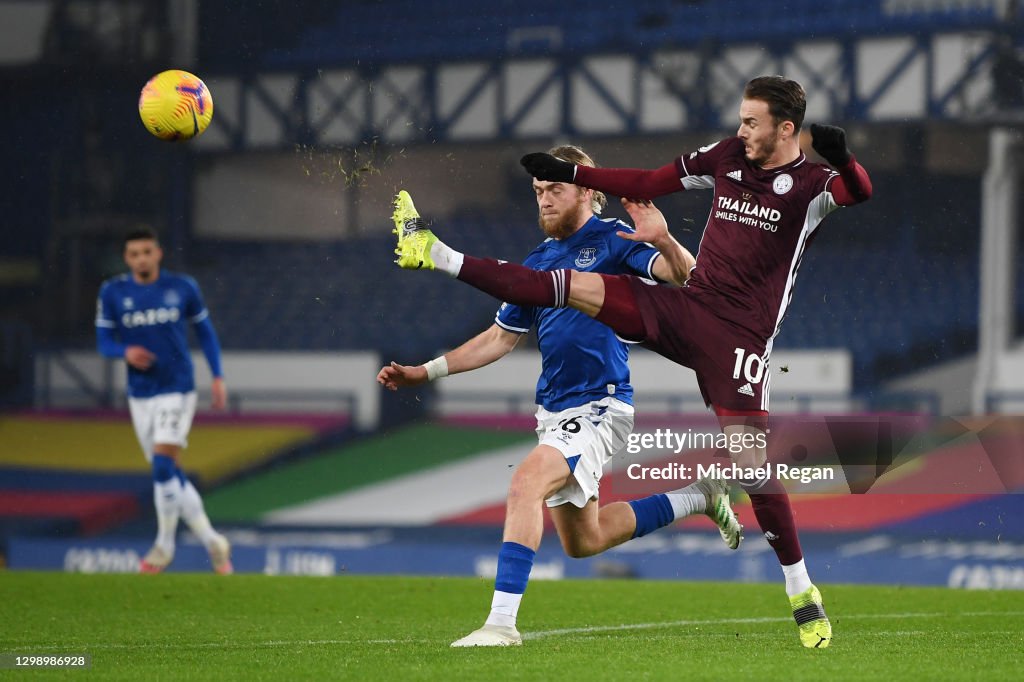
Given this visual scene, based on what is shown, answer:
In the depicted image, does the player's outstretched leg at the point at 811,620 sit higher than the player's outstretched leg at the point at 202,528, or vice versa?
the player's outstretched leg at the point at 811,620

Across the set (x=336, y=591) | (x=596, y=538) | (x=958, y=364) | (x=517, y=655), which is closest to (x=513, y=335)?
(x=596, y=538)

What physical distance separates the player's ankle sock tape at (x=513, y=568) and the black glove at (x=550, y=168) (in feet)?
4.69

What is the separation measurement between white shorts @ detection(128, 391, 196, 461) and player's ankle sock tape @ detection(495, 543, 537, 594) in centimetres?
505

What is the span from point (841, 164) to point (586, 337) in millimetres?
1308

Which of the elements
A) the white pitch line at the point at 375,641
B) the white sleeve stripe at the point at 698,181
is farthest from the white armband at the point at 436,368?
the white sleeve stripe at the point at 698,181

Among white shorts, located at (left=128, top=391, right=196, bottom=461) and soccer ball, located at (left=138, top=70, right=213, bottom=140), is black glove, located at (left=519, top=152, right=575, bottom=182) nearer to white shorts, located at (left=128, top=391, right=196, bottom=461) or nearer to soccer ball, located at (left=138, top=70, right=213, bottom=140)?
soccer ball, located at (left=138, top=70, right=213, bottom=140)

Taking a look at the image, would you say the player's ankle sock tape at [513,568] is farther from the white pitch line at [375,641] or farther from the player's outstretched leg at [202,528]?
the player's outstretched leg at [202,528]

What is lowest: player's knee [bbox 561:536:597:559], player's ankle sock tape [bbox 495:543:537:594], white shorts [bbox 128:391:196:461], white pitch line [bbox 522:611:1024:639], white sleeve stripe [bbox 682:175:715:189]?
white pitch line [bbox 522:611:1024:639]

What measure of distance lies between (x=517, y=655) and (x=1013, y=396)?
847cm

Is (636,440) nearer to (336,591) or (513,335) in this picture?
(336,591)

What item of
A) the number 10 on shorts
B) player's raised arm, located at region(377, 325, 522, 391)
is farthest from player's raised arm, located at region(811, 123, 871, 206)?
player's raised arm, located at region(377, 325, 522, 391)

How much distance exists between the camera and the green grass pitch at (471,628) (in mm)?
5047

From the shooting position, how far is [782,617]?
736 centimetres

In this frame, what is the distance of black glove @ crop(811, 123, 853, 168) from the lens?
5223 millimetres
